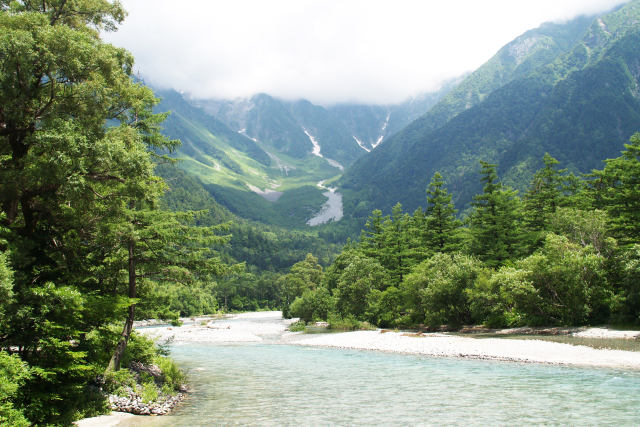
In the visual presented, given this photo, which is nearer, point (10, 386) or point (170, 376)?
point (10, 386)

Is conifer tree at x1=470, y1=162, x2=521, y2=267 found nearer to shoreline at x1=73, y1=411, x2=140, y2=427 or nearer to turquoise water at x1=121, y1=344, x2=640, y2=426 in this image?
turquoise water at x1=121, y1=344, x2=640, y2=426

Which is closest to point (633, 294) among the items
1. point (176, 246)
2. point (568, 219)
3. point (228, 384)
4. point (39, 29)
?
point (568, 219)

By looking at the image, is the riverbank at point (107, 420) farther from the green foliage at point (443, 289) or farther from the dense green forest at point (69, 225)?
the green foliage at point (443, 289)

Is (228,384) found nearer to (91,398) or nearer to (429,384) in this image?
(91,398)

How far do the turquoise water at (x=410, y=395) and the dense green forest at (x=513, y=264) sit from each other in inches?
506

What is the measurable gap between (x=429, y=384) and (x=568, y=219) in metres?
31.4

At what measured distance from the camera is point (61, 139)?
12.1m

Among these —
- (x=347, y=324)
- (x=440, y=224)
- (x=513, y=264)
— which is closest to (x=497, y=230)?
(x=513, y=264)

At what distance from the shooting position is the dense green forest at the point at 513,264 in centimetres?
3281

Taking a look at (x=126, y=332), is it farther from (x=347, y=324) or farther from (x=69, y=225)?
(x=347, y=324)

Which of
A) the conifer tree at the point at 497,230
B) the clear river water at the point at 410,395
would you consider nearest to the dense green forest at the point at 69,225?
the clear river water at the point at 410,395

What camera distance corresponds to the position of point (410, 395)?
17.8 m

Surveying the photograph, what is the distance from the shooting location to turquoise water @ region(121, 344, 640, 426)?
1423cm

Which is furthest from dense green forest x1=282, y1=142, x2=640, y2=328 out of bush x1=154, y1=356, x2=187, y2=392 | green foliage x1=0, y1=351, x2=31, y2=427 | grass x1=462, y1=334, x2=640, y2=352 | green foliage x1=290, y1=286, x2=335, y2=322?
green foliage x1=0, y1=351, x2=31, y2=427
